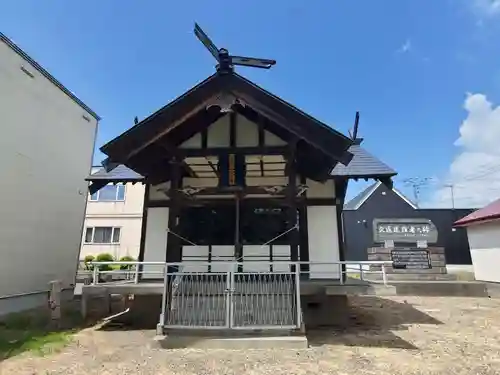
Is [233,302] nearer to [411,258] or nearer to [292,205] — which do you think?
[292,205]

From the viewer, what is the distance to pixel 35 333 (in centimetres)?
680

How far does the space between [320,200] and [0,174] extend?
29.4ft

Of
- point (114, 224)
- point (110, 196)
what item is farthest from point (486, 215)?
point (110, 196)

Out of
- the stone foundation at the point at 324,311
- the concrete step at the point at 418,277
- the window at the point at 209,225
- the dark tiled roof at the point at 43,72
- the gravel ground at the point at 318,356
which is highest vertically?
the dark tiled roof at the point at 43,72

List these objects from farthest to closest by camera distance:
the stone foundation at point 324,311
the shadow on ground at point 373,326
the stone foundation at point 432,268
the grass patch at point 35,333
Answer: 1. the stone foundation at point 432,268
2. the stone foundation at point 324,311
3. the shadow on ground at point 373,326
4. the grass patch at point 35,333

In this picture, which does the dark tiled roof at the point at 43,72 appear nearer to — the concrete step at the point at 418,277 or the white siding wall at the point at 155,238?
the white siding wall at the point at 155,238

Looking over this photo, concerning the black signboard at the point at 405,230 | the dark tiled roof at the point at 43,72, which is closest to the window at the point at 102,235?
the dark tiled roof at the point at 43,72

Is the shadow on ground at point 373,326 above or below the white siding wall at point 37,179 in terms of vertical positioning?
below

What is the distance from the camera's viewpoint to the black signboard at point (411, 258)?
19.0m

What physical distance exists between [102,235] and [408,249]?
18.8 m

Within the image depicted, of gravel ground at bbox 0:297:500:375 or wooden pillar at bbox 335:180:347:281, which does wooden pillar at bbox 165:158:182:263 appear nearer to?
gravel ground at bbox 0:297:500:375

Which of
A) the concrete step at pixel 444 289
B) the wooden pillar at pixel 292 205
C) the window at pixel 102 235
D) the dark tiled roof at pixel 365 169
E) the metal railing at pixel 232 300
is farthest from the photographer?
the window at pixel 102 235

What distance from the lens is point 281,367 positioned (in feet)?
15.5

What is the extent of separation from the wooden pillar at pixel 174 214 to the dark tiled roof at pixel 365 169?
378cm
